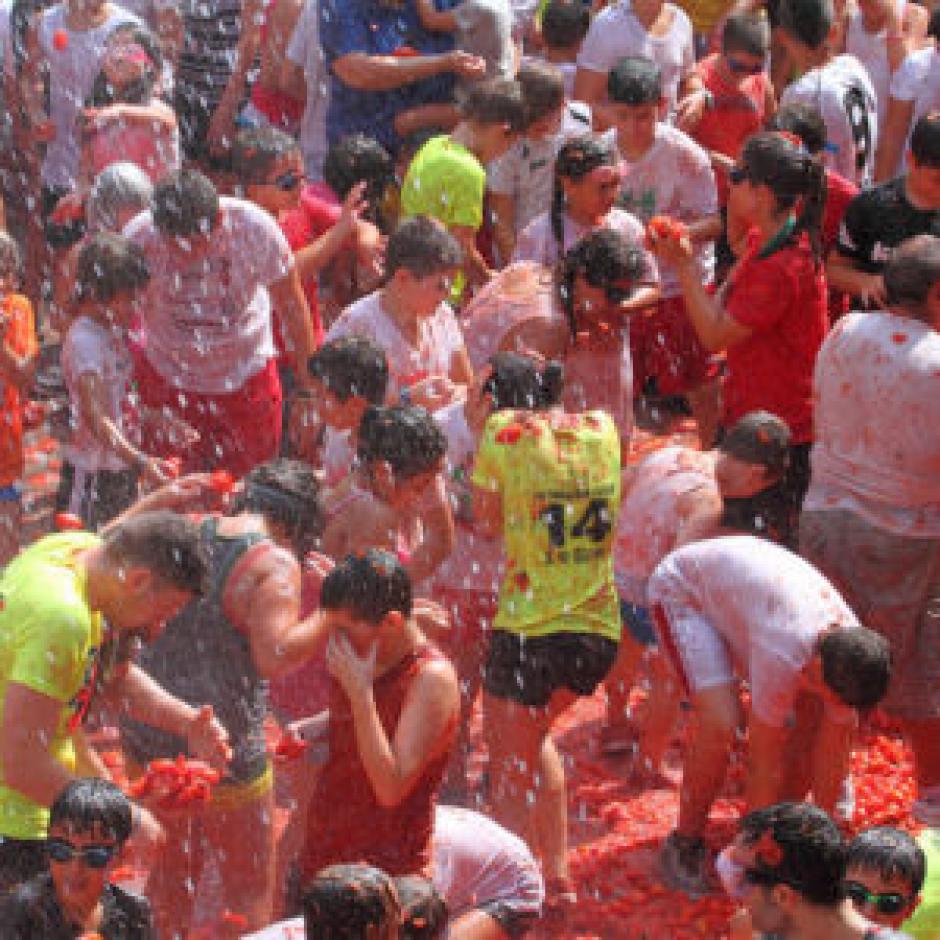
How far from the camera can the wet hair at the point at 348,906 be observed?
4621 millimetres

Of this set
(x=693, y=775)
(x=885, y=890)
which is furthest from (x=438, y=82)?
(x=885, y=890)

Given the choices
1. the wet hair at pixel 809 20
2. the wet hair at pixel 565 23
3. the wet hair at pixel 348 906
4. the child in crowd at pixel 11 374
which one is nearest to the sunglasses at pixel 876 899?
the wet hair at pixel 348 906

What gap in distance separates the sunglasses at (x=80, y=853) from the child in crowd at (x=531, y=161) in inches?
216

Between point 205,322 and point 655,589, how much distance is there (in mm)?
2525

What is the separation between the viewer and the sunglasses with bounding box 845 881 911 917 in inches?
209

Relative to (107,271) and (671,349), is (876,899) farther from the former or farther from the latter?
(671,349)

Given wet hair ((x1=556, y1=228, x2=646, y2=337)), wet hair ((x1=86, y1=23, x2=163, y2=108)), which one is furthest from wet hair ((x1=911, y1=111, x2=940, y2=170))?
wet hair ((x1=86, y1=23, x2=163, y2=108))

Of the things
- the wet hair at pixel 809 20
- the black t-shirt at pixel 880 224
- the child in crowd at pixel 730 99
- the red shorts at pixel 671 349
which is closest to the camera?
the black t-shirt at pixel 880 224

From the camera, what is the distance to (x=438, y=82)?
Answer: 1055cm

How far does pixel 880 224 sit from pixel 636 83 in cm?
178

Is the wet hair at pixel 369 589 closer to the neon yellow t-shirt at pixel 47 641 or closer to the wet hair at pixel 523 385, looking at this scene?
the neon yellow t-shirt at pixel 47 641

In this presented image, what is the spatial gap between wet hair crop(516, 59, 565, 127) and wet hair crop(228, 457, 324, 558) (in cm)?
391

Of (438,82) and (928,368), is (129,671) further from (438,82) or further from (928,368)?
(438,82)

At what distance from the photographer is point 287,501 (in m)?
6.17
